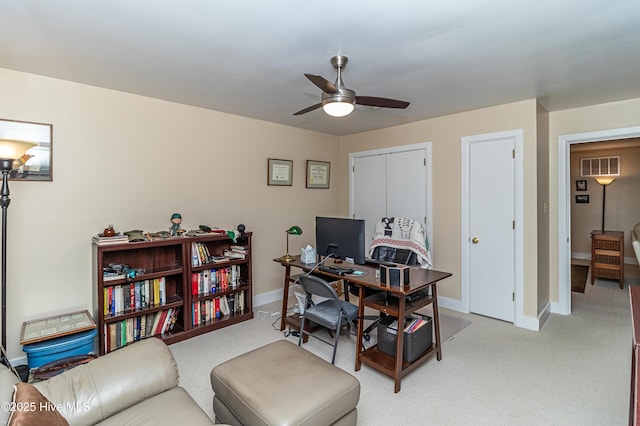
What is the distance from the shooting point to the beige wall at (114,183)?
106 inches

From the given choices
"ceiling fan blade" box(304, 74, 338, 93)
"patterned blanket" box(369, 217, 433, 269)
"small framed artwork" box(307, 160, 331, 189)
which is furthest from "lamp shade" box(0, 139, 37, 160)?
"small framed artwork" box(307, 160, 331, 189)

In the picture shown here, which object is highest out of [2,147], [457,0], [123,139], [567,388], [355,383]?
[457,0]

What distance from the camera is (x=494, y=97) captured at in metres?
3.30

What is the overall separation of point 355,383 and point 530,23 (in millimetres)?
2265

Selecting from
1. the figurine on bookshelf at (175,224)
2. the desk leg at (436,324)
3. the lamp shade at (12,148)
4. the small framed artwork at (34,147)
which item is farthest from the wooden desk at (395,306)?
the small framed artwork at (34,147)

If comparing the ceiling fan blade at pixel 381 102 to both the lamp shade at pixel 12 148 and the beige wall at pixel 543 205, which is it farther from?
the lamp shade at pixel 12 148

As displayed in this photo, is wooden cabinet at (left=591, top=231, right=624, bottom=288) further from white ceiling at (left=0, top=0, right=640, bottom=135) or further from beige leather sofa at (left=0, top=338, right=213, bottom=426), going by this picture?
beige leather sofa at (left=0, top=338, right=213, bottom=426)

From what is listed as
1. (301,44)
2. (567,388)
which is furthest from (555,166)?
(301,44)

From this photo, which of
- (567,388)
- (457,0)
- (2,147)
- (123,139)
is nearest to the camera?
(457,0)

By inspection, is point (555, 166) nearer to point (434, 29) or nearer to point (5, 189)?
point (434, 29)

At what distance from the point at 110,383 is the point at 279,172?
325cm

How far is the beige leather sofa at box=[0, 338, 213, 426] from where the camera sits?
143cm

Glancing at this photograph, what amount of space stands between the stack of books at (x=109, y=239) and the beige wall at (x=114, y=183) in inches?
7.9

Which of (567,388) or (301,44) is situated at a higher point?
(301,44)
